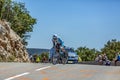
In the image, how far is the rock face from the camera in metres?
40.5

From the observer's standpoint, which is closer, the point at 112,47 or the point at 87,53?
the point at 112,47

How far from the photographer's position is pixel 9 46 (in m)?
43.1

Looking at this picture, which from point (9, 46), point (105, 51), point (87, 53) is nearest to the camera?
point (9, 46)

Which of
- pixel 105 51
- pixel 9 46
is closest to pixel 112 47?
pixel 105 51

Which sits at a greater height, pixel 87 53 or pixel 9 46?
pixel 87 53

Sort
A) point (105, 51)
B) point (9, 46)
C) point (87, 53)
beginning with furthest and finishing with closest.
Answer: point (87, 53)
point (105, 51)
point (9, 46)

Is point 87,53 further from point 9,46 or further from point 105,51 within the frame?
point 9,46

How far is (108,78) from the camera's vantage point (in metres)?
17.3

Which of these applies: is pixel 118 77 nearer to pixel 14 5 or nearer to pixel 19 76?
pixel 19 76

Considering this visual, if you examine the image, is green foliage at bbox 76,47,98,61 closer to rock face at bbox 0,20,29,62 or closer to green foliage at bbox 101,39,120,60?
green foliage at bbox 101,39,120,60

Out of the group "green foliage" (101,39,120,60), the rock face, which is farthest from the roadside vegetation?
the rock face

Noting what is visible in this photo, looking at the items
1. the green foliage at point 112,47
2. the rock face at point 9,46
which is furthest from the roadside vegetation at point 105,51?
the rock face at point 9,46

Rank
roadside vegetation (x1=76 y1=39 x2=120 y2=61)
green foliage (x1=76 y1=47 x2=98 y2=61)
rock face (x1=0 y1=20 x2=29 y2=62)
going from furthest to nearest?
1. green foliage (x1=76 y1=47 x2=98 y2=61)
2. roadside vegetation (x1=76 y1=39 x2=120 y2=61)
3. rock face (x1=0 y1=20 x2=29 y2=62)

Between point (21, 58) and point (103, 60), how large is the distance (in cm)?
853
